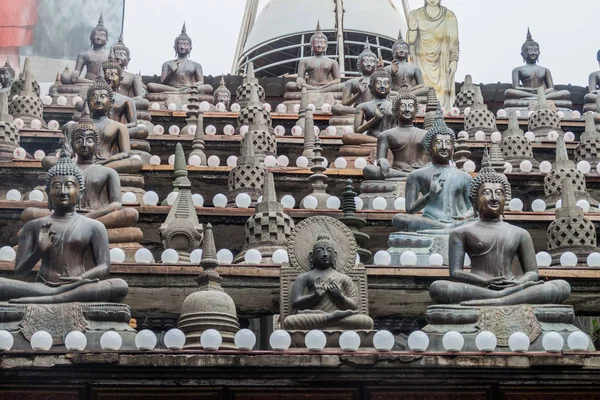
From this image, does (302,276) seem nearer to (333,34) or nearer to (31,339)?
(31,339)

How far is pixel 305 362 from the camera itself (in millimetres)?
14602

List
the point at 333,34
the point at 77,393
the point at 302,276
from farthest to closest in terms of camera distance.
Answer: the point at 333,34, the point at 302,276, the point at 77,393

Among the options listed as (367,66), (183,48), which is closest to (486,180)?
(367,66)

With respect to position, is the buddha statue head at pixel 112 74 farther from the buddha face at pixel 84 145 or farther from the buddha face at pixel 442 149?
the buddha face at pixel 442 149

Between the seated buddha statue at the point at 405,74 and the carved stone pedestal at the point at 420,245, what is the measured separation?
28.5 ft

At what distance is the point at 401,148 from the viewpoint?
21.6 metres

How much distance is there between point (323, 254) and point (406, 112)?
605 cm

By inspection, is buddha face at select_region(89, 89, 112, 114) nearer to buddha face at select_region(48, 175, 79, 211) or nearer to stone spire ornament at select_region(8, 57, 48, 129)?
stone spire ornament at select_region(8, 57, 48, 129)

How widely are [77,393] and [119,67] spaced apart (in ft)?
39.2

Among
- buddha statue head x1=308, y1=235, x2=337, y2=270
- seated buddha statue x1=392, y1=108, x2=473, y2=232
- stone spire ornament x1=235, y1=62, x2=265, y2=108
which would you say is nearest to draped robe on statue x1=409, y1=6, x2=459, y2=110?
stone spire ornament x1=235, y1=62, x2=265, y2=108

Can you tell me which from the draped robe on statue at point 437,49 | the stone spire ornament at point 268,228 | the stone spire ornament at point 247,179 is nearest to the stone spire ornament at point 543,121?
the draped robe on statue at point 437,49

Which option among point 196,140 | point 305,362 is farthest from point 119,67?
point 305,362

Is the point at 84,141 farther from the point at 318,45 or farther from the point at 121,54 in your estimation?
the point at 318,45

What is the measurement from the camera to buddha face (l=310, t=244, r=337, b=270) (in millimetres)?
16266
